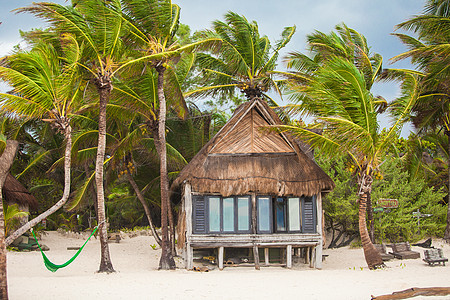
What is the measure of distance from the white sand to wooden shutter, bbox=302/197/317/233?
1.26 metres

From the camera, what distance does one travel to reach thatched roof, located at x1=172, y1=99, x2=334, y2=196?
45.1ft

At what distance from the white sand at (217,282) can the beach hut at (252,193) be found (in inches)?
35.7

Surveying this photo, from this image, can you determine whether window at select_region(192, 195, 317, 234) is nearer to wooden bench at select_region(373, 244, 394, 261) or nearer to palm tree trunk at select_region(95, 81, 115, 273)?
wooden bench at select_region(373, 244, 394, 261)

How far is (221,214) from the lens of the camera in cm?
1403

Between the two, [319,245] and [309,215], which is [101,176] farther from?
→ [319,245]

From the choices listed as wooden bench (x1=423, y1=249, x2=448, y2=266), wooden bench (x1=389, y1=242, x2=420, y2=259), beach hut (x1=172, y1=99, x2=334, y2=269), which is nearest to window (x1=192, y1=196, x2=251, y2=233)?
beach hut (x1=172, y1=99, x2=334, y2=269)

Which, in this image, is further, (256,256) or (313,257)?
(313,257)

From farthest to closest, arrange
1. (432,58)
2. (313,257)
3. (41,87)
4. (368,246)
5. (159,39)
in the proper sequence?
(432,58) < (313,257) < (159,39) < (368,246) < (41,87)

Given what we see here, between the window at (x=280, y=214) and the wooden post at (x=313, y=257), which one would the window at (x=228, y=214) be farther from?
the wooden post at (x=313, y=257)

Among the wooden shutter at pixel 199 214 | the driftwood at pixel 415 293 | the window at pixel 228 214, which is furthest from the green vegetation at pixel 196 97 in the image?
the driftwood at pixel 415 293

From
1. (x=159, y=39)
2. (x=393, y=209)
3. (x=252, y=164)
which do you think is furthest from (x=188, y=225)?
(x=393, y=209)

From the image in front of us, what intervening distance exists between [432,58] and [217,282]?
10.8 m

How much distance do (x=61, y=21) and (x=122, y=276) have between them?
253 inches

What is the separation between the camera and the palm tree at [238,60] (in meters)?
14.8
